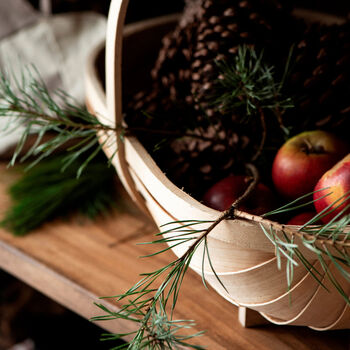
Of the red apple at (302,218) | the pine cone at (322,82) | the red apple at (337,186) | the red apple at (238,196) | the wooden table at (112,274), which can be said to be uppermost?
the pine cone at (322,82)

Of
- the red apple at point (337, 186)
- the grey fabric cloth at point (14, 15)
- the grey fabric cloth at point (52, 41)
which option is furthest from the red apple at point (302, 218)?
the grey fabric cloth at point (14, 15)

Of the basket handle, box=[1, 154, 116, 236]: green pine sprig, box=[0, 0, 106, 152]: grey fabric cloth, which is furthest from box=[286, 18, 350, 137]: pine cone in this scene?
box=[0, 0, 106, 152]: grey fabric cloth

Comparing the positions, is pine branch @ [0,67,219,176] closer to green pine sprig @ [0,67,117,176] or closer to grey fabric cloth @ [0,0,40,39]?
green pine sprig @ [0,67,117,176]

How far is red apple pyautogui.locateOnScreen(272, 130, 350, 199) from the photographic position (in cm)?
39

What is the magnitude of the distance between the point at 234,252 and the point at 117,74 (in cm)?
18

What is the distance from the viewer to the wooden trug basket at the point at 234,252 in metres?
0.30

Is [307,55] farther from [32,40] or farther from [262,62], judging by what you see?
[32,40]

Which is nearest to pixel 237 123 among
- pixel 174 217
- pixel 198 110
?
pixel 198 110

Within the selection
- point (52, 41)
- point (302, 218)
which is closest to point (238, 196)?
point (302, 218)

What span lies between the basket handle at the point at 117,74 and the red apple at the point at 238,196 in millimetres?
73

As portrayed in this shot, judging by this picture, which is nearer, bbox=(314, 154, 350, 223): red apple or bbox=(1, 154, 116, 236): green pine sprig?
bbox=(314, 154, 350, 223): red apple

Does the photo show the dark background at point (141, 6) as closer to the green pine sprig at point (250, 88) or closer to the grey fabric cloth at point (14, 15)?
the grey fabric cloth at point (14, 15)

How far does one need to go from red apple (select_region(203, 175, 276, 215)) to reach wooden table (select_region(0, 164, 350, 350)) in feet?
0.38

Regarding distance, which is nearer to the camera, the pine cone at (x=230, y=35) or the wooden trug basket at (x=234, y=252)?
the wooden trug basket at (x=234, y=252)
